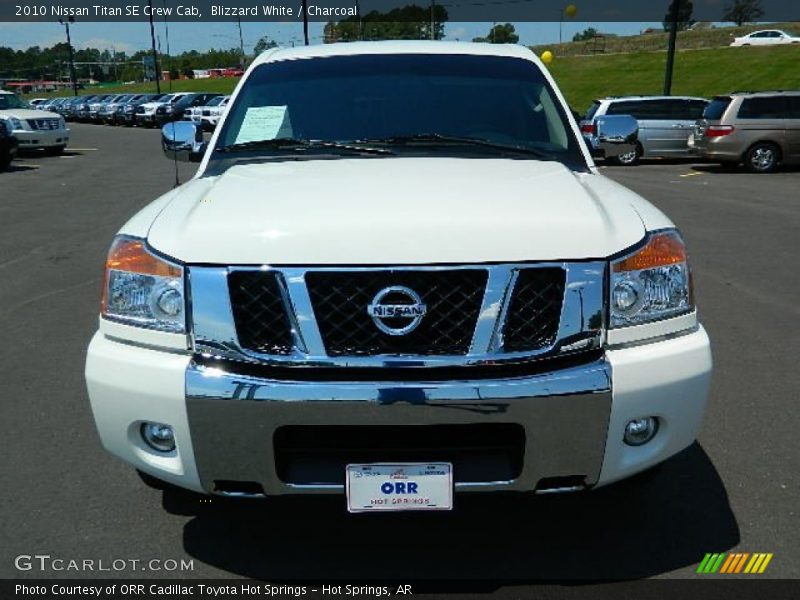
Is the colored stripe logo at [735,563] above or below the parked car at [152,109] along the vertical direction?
Answer: above

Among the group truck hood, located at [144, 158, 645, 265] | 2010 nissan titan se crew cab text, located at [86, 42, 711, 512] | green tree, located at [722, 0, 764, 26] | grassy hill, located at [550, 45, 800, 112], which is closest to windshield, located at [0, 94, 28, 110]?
truck hood, located at [144, 158, 645, 265]

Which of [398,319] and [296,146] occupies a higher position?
[296,146]

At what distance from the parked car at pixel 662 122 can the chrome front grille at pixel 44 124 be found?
1461cm

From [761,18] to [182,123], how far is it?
94811 mm

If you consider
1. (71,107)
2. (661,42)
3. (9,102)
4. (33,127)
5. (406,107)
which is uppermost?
(661,42)

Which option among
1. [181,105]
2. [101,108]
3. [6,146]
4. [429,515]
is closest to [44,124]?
[6,146]

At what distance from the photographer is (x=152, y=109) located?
131ft

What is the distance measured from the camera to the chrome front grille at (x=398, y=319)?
2.38 m

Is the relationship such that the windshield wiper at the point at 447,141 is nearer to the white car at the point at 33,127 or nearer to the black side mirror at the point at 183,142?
the black side mirror at the point at 183,142

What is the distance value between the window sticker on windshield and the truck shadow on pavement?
170 centimetres

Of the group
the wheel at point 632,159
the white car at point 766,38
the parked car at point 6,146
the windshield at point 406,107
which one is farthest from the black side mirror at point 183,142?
the white car at point 766,38

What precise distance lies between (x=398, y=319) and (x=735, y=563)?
1.55 metres

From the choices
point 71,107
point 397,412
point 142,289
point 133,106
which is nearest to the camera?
point 397,412

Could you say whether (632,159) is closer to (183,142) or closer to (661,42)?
(183,142)
